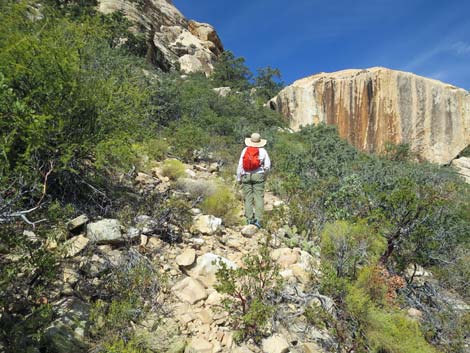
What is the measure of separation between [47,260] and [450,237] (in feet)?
18.6

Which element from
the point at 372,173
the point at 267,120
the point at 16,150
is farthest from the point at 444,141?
the point at 16,150

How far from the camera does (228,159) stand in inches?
299

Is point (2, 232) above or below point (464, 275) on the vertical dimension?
above

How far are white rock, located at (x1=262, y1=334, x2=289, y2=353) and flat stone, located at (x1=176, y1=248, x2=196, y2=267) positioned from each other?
1049mm

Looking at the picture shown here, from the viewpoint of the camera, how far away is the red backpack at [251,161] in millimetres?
4675

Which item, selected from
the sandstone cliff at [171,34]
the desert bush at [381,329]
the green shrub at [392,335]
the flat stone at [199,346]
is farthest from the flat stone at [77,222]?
the sandstone cliff at [171,34]

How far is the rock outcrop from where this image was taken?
1445 cm

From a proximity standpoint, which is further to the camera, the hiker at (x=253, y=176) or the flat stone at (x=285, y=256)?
the hiker at (x=253, y=176)

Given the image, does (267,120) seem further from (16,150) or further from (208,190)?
(16,150)

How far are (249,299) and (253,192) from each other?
231cm

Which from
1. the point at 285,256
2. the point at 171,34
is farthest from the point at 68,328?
the point at 171,34

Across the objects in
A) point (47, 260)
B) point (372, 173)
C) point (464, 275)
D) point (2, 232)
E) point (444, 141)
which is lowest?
point (464, 275)

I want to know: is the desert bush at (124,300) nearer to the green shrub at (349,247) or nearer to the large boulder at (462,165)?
the green shrub at (349,247)

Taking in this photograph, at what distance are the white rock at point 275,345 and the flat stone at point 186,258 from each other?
1.05 meters
